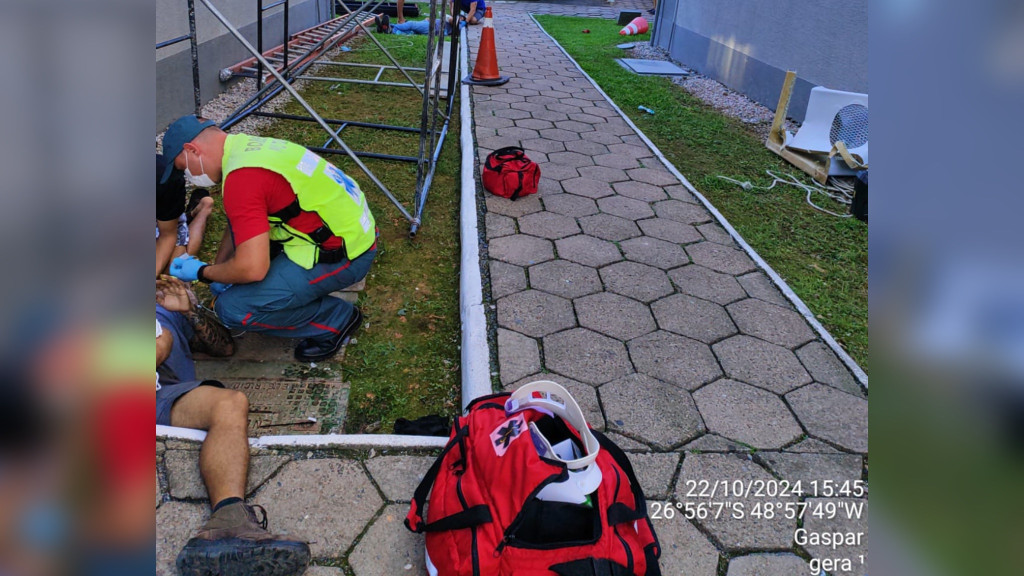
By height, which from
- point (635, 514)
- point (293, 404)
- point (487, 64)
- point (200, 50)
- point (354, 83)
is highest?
point (487, 64)

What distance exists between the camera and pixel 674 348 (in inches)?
110

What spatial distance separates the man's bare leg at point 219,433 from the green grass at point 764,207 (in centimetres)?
259

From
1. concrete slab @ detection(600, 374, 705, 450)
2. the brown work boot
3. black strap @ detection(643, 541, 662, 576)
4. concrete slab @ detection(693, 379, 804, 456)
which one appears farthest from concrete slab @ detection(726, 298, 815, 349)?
the brown work boot

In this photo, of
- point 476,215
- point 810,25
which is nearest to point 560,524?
point 476,215

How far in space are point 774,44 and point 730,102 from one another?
79 centimetres

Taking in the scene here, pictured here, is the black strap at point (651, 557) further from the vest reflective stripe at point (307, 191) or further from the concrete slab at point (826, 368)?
the vest reflective stripe at point (307, 191)

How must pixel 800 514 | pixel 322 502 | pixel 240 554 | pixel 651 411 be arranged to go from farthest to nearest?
pixel 651 411 → pixel 800 514 → pixel 322 502 → pixel 240 554

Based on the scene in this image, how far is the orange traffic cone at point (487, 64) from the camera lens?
23.8ft

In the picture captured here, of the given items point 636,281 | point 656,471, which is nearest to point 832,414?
point 656,471

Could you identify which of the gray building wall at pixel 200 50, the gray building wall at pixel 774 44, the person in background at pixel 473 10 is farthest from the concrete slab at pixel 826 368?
the person in background at pixel 473 10

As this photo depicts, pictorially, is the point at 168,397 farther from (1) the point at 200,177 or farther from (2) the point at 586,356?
(2) the point at 586,356
